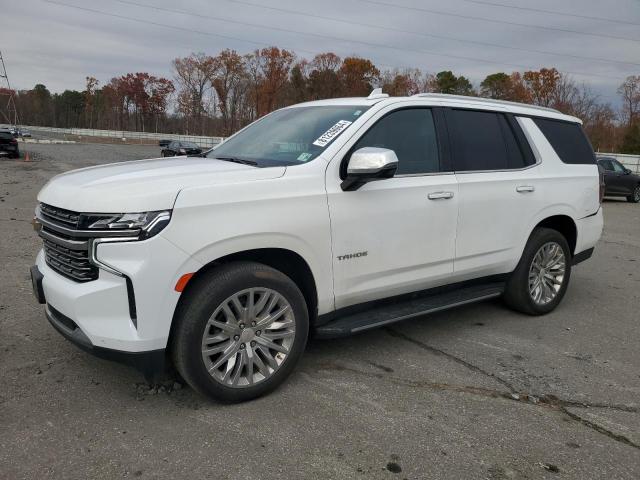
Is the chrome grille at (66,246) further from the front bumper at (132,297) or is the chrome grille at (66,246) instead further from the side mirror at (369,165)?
the side mirror at (369,165)

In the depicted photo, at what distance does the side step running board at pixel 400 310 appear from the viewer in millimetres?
3598

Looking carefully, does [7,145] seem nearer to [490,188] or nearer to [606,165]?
[606,165]

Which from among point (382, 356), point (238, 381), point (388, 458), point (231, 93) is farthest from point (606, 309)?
point (231, 93)

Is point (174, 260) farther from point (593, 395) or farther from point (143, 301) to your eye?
point (593, 395)

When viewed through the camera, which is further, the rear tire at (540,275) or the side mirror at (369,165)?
the rear tire at (540,275)

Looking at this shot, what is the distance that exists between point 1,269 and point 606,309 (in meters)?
6.62

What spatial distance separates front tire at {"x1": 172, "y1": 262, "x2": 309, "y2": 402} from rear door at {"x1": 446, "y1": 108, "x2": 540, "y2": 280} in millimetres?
1621

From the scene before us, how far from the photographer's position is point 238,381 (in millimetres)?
3211

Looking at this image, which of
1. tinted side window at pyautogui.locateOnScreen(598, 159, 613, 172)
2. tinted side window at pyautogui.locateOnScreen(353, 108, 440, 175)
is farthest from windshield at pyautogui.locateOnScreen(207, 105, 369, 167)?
tinted side window at pyautogui.locateOnScreen(598, 159, 613, 172)

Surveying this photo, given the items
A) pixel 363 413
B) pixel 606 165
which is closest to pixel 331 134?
pixel 363 413

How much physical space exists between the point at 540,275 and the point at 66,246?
13.6ft

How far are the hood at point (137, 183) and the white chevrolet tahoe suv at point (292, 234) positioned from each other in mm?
12

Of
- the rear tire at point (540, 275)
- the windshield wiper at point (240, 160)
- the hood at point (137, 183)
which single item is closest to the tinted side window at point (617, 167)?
the rear tire at point (540, 275)

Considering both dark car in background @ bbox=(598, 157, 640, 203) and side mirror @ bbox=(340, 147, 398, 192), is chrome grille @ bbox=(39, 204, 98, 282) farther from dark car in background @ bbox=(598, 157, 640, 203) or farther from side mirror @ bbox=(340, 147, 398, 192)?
dark car in background @ bbox=(598, 157, 640, 203)
